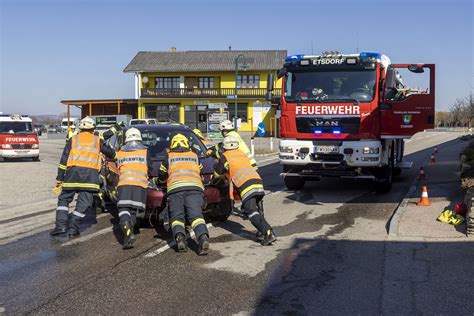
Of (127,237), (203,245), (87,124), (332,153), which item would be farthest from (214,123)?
(203,245)

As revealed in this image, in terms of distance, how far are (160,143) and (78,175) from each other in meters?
1.78

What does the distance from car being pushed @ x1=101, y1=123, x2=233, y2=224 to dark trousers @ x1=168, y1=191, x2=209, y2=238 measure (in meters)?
0.48

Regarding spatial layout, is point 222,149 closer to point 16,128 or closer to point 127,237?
point 127,237

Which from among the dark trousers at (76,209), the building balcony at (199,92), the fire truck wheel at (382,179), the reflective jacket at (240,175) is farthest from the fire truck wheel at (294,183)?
the building balcony at (199,92)

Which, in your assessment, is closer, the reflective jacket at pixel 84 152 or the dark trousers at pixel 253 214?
the dark trousers at pixel 253 214

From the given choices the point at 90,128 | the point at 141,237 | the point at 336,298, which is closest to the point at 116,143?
the point at 90,128

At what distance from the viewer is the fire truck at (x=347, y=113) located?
35.4 ft

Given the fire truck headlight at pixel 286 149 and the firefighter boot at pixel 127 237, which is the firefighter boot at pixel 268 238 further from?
the fire truck headlight at pixel 286 149

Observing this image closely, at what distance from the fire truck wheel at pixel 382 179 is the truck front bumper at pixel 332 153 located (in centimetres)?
55

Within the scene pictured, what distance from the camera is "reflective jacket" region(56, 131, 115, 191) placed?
7.72 metres

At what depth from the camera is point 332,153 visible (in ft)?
35.7

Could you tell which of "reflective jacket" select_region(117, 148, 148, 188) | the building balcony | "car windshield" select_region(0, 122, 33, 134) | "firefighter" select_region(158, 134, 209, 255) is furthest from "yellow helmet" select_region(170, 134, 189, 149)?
the building balcony

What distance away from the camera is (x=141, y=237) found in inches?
302

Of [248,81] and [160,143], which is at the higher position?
[248,81]
